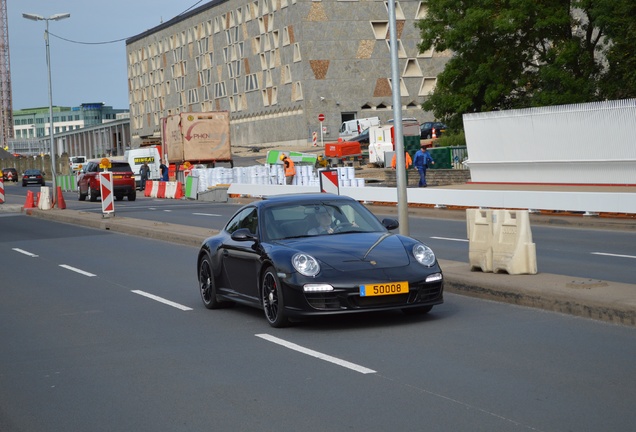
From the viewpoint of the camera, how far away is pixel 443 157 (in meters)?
47.8

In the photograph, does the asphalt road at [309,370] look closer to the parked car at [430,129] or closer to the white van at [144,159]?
the parked car at [430,129]

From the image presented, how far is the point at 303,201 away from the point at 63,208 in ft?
111

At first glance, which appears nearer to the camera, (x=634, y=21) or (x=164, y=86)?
(x=634, y=21)

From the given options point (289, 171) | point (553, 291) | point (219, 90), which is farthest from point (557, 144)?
point (219, 90)

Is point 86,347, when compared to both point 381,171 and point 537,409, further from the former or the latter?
point 381,171

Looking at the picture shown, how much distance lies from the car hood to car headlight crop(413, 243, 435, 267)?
0.14 metres

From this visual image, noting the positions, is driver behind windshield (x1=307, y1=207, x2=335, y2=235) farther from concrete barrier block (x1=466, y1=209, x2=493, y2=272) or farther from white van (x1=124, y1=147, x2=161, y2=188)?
white van (x1=124, y1=147, x2=161, y2=188)

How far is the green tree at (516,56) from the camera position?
42781mm

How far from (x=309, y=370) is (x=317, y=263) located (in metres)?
2.22

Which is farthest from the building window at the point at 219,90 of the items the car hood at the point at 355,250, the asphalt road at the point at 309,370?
the car hood at the point at 355,250

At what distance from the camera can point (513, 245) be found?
13.4 meters

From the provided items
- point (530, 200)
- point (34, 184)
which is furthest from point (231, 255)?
point (34, 184)

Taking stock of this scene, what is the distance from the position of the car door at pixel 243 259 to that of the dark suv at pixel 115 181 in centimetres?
3927

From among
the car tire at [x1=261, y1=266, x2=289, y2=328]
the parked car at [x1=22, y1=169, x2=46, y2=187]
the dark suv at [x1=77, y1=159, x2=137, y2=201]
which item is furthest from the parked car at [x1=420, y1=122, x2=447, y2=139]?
the car tire at [x1=261, y1=266, x2=289, y2=328]
